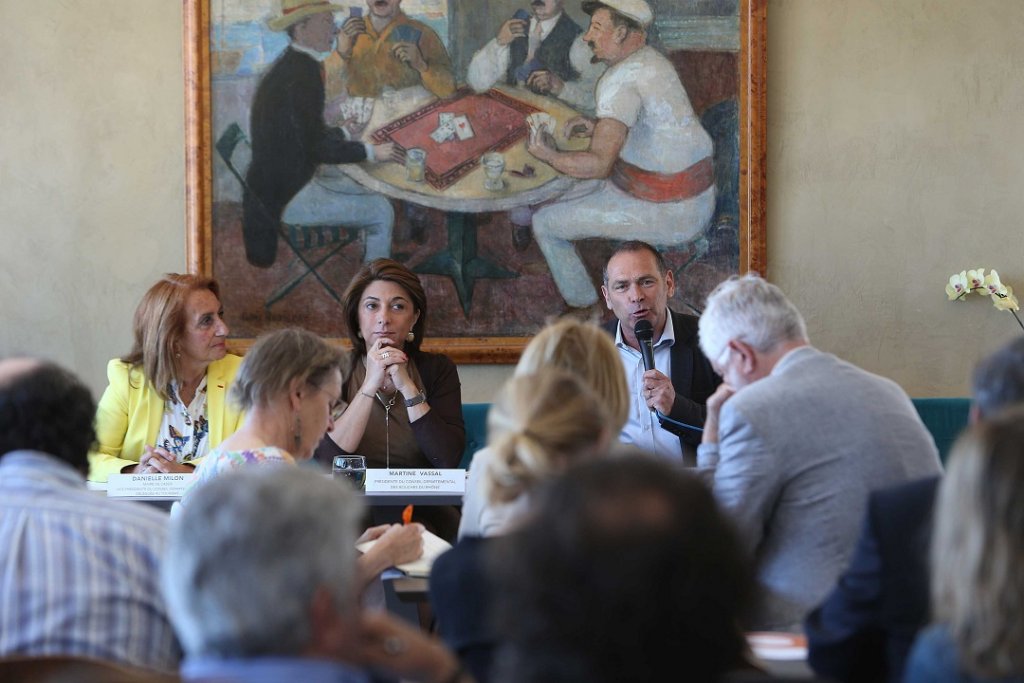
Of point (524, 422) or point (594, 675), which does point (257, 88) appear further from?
point (594, 675)

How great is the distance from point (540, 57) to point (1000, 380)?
373 centimetres

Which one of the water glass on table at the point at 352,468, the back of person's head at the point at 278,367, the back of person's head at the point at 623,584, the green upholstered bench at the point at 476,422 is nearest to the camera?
the back of person's head at the point at 623,584

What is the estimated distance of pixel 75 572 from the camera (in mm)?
1935

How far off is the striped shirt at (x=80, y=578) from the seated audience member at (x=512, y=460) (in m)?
0.54

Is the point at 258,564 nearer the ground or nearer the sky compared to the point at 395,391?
nearer the sky

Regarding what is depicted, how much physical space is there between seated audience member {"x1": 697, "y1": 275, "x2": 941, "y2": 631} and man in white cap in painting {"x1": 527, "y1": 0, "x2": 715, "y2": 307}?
8.75 ft

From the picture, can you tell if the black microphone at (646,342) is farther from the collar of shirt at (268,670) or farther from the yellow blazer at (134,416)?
the collar of shirt at (268,670)

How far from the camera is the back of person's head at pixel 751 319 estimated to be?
3.08 metres

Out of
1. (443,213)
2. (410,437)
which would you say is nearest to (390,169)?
(443,213)

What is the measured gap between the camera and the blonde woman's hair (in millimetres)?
2156

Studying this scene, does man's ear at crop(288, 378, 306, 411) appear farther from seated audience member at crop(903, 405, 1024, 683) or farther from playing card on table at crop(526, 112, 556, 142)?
playing card on table at crop(526, 112, 556, 142)

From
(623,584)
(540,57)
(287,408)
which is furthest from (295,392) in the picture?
(540,57)

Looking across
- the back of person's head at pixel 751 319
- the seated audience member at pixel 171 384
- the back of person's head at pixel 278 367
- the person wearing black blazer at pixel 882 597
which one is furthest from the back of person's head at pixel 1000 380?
the seated audience member at pixel 171 384

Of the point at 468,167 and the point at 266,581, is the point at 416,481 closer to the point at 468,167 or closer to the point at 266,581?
the point at 468,167
